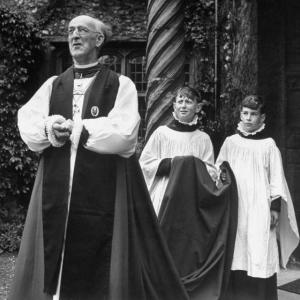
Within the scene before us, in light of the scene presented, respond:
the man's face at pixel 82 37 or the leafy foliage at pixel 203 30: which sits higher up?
the leafy foliage at pixel 203 30

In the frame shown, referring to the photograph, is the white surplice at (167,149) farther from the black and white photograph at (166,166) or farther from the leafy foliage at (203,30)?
the leafy foliage at (203,30)

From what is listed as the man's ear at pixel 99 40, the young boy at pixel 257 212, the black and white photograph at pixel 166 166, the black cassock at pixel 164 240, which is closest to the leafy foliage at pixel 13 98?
the black and white photograph at pixel 166 166

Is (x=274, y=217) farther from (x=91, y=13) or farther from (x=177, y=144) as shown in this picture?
(x=91, y=13)

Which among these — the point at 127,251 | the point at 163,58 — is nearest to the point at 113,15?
the point at 163,58

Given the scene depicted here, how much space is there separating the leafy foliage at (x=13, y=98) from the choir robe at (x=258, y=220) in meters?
3.73

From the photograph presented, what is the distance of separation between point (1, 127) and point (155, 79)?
2.76m

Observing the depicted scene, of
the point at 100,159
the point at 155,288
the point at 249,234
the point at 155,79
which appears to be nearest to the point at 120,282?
the point at 155,288

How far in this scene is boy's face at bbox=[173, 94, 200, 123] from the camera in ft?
13.9

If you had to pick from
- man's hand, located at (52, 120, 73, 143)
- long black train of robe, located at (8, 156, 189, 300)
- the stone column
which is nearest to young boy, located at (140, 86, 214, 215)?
the stone column

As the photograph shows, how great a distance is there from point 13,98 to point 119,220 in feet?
14.8

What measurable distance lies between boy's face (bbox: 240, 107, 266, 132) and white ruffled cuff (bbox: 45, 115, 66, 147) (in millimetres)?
1703

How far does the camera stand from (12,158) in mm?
6820

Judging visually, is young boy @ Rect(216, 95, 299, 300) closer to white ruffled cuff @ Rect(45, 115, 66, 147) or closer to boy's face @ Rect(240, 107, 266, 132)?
boy's face @ Rect(240, 107, 266, 132)

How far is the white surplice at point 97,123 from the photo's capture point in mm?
2977
